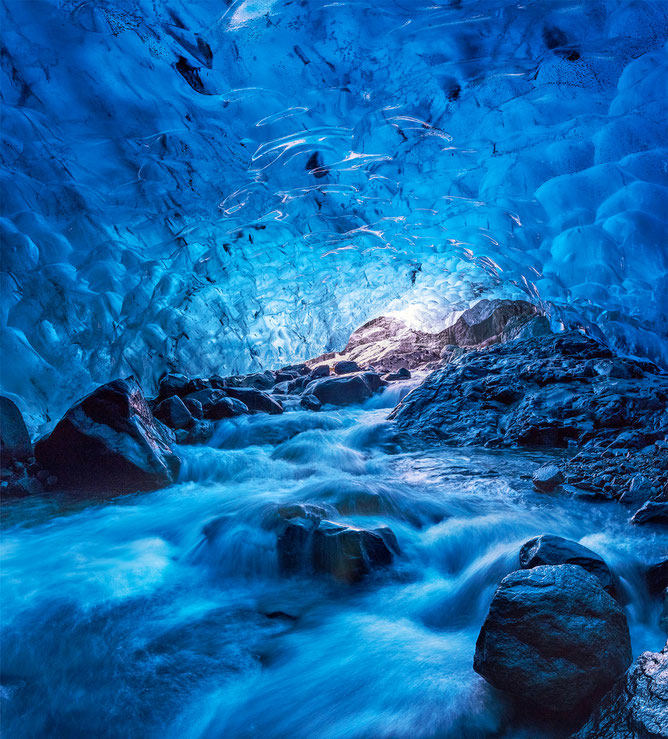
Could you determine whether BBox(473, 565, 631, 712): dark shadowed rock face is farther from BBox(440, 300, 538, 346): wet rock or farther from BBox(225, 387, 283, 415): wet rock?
BBox(440, 300, 538, 346): wet rock

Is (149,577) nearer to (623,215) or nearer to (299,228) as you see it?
(299,228)

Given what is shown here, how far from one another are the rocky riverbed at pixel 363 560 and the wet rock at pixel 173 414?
0.10ft

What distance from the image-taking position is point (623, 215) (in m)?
4.91

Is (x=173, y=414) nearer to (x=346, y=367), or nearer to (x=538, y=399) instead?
(x=538, y=399)

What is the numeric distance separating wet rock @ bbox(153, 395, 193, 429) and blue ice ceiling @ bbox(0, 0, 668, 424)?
2.61 feet

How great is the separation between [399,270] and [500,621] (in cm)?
756

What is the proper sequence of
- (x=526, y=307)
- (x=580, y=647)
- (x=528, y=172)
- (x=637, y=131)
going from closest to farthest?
1. (x=580, y=647)
2. (x=637, y=131)
3. (x=528, y=172)
4. (x=526, y=307)

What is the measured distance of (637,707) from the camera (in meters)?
1.48

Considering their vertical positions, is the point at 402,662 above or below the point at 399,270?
below

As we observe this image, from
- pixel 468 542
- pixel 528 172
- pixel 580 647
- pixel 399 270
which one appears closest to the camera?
pixel 580 647

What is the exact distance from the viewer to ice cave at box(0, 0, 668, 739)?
2.05 metres

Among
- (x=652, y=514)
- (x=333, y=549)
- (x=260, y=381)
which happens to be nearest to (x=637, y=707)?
(x=333, y=549)

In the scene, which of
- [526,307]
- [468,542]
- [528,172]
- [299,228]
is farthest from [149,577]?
[526,307]

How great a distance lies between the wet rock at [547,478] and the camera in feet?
14.3
